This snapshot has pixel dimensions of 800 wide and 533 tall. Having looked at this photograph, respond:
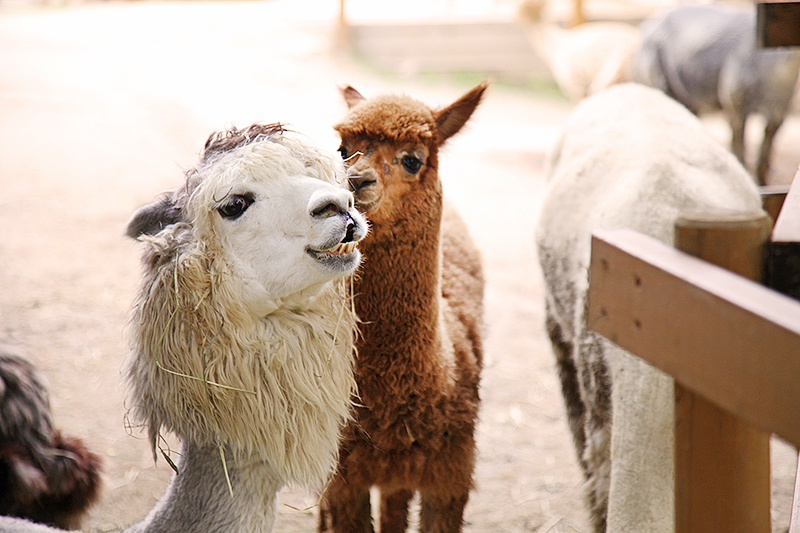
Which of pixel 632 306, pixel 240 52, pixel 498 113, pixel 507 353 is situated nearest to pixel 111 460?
pixel 507 353

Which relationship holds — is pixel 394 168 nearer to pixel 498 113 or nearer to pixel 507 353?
pixel 507 353

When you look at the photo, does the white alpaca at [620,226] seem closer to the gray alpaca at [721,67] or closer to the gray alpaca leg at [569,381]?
the gray alpaca leg at [569,381]

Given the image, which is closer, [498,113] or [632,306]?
[632,306]

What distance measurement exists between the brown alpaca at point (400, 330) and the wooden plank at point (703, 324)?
0.91 metres

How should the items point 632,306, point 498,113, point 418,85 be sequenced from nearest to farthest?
point 632,306 → point 498,113 → point 418,85

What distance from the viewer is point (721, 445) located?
1216 mm

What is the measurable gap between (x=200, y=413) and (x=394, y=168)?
3.00 feet

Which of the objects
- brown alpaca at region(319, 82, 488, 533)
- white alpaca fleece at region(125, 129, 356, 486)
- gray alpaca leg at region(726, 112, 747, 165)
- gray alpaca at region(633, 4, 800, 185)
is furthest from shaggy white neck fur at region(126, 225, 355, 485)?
gray alpaca leg at region(726, 112, 747, 165)

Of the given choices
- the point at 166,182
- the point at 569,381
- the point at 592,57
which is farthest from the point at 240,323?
the point at 592,57

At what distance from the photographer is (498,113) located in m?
11.4

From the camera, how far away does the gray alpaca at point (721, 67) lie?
7.24 meters

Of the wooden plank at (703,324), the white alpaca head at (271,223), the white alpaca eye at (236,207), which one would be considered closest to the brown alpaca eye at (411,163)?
the white alpaca head at (271,223)

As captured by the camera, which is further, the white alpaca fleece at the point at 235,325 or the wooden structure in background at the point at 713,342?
the white alpaca fleece at the point at 235,325

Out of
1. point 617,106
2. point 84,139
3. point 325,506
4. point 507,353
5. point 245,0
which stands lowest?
point 507,353
